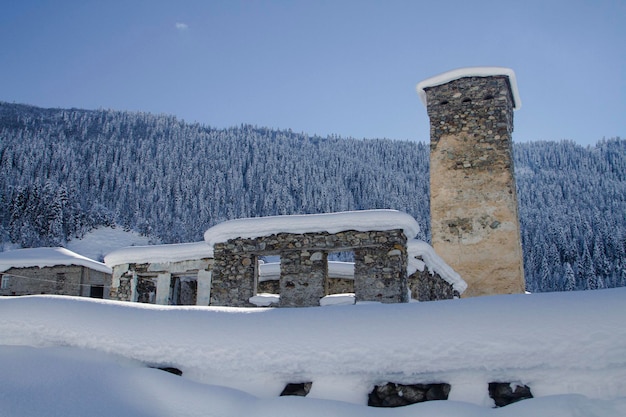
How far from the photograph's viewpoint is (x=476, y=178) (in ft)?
50.1

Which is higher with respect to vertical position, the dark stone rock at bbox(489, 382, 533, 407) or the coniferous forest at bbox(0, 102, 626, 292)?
the coniferous forest at bbox(0, 102, 626, 292)

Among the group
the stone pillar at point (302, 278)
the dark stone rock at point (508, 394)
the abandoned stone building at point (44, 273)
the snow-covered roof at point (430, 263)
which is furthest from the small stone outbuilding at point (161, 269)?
the dark stone rock at point (508, 394)

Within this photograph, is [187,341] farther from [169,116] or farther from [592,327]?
[169,116]

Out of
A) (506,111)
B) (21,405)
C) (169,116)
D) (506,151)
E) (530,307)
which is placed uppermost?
(169,116)

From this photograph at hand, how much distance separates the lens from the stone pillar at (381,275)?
33.4 ft

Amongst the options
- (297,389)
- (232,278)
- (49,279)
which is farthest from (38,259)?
(297,389)

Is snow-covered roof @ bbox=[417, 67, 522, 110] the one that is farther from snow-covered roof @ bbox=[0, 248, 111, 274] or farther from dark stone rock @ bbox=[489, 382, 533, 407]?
dark stone rock @ bbox=[489, 382, 533, 407]

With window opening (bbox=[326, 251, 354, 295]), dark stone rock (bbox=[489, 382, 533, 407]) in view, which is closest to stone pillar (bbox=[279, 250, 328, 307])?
window opening (bbox=[326, 251, 354, 295])

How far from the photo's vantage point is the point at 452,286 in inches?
574

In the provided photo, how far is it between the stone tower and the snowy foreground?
1088cm

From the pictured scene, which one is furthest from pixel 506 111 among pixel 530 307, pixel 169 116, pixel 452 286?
pixel 169 116

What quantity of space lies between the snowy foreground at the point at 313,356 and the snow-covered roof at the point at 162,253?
782cm

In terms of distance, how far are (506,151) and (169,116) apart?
93.3 meters

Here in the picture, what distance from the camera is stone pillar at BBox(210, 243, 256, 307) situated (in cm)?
1123
